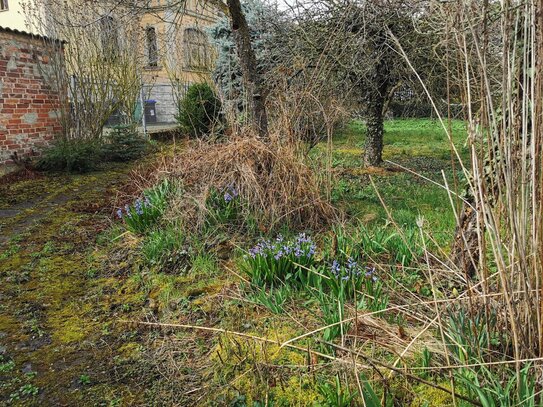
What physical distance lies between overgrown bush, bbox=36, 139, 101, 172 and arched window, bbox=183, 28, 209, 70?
244 inches

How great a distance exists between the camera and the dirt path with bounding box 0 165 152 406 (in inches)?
93.2

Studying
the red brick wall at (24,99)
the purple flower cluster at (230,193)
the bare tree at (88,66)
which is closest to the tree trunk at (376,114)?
the purple flower cluster at (230,193)

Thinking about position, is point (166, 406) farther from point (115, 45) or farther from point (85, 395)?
point (115, 45)

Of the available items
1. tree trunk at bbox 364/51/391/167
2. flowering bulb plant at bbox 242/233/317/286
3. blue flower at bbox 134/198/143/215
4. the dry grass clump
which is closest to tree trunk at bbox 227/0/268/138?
the dry grass clump

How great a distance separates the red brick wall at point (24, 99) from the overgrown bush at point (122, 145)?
121 cm

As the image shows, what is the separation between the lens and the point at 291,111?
192 inches

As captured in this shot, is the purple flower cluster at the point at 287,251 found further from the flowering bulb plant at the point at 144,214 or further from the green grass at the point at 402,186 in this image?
the flowering bulb plant at the point at 144,214

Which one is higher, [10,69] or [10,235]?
[10,69]

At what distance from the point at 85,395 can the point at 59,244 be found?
2679mm

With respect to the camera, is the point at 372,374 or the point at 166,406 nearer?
the point at 372,374

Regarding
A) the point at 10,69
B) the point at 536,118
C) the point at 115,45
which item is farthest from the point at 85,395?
the point at 115,45

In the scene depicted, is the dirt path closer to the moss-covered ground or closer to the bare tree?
the moss-covered ground

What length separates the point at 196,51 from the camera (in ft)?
48.4

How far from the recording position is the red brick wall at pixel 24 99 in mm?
8242
